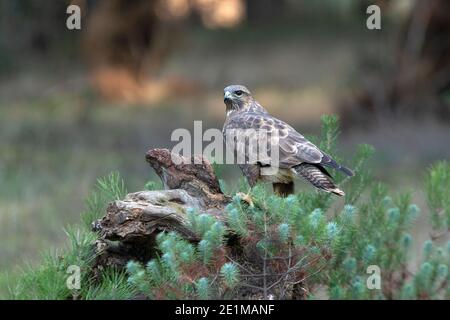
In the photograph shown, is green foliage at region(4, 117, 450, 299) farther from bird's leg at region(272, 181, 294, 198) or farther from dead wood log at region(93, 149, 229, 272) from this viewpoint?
bird's leg at region(272, 181, 294, 198)

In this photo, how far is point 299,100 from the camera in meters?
15.7

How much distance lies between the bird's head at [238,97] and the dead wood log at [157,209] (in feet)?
4.05

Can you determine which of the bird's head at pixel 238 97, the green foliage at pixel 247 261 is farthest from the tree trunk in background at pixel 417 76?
the green foliage at pixel 247 261

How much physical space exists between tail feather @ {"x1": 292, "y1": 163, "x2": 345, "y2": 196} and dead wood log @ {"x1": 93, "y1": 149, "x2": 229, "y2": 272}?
0.54m

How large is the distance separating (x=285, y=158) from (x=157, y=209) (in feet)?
3.62

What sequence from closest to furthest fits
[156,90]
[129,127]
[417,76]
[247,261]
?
[247,261], [417,76], [129,127], [156,90]

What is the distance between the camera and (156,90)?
628 inches

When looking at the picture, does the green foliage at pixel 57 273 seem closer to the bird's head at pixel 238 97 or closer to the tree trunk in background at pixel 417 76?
the bird's head at pixel 238 97

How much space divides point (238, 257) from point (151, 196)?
0.49 m

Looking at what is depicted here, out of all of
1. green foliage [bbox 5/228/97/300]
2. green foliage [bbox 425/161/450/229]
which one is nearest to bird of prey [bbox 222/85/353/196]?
green foliage [bbox 425/161/450/229]

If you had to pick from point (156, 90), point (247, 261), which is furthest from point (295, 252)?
point (156, 90)

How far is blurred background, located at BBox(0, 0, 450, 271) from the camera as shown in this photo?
10.6 meters

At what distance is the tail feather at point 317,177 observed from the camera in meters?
4.78

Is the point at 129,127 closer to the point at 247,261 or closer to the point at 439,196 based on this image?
the point at 439,196
